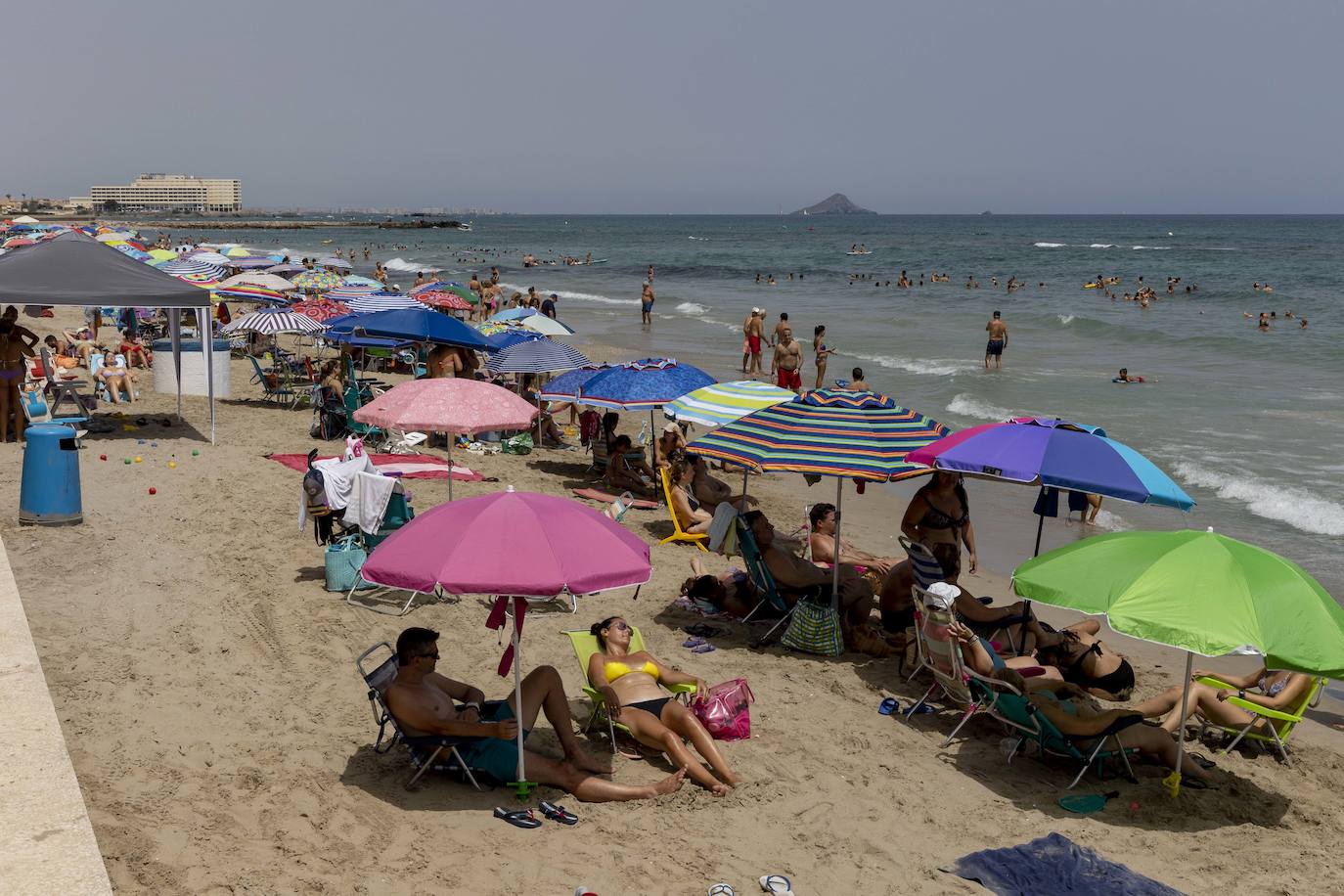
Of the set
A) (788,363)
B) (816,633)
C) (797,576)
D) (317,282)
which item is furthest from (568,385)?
(317,282)

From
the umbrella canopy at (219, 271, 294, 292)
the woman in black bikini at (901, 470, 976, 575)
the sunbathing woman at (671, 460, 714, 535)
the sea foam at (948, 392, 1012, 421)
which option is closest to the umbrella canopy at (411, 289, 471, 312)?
the umbrella canopy at (219, 271, 294, 292)

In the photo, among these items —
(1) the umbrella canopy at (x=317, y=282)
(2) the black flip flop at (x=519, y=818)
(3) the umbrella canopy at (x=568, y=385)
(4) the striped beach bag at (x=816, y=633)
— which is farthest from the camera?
(1) the umbrella canopy at (x=317, y=282)

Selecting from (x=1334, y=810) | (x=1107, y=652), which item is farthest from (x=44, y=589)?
(x=1334, y=810)

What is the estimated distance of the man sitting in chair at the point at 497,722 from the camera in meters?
5.39

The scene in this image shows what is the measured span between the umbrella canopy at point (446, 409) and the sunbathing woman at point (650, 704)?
110 inches

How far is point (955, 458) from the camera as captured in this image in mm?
6910

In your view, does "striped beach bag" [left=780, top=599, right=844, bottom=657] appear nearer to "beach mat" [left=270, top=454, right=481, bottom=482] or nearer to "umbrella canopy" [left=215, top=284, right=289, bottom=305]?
"beach mat" [left=270, top=454, right=481, bottom=482]

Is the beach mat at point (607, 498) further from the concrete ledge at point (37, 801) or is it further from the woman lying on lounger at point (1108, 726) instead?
the concrete ledge at point (37, 801)

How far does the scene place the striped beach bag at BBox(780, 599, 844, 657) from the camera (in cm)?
771

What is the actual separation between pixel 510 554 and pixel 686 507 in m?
5.73

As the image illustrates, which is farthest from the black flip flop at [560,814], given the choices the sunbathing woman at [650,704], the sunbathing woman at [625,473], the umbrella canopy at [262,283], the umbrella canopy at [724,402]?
the umbrella canopy at [262,283]

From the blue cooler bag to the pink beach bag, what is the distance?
289 centimetres

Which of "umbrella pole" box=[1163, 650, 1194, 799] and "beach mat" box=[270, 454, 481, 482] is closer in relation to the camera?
"umbrella pole" box=[1163, 650, 1194, 799]

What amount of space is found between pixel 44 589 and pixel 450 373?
6491 mm
